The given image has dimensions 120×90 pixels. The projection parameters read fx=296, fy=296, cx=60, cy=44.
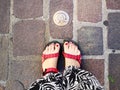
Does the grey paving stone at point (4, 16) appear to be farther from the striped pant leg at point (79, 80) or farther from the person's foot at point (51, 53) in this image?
the striped pant leg at point (79, 80)

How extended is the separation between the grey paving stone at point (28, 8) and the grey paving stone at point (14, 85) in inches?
14.0

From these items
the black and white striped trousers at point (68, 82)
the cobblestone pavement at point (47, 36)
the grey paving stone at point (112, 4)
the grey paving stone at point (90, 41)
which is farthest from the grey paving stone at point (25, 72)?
the grey paving stone at point (112, 4)

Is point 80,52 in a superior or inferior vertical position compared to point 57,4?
inferior

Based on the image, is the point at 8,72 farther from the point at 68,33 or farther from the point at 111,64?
the point at 111,64

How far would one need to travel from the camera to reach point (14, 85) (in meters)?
1.61

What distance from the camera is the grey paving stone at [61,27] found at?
1619 mm

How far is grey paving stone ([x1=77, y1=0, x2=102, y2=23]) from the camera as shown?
1.63 metres

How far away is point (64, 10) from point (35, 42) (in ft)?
0.78

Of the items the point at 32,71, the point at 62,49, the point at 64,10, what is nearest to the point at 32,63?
the point at 32,71

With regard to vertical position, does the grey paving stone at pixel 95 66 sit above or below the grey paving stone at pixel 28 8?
below

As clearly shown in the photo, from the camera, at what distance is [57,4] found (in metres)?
1.62

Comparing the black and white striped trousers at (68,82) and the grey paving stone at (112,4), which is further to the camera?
the grey paving stone at (112,4)

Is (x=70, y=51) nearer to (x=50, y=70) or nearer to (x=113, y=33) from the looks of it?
(x=50, y=70)

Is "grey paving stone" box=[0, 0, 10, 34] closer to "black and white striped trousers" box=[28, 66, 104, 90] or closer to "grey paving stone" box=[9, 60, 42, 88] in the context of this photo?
"grey paving stone" box=[9, 60, 42, 88]
